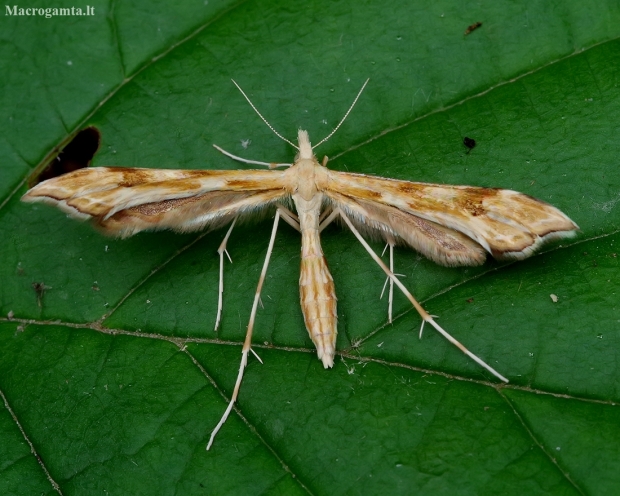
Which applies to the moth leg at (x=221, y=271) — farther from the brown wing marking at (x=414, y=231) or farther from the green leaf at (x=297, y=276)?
the brown wing marking at (x=414, y=231)

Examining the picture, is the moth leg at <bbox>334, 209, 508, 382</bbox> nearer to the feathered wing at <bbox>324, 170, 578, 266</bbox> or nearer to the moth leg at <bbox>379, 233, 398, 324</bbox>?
the moth leg at <bbox>379, 233, 398, 324</bbox>

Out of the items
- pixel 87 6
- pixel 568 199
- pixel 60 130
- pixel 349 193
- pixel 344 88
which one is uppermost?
pixel 87 6

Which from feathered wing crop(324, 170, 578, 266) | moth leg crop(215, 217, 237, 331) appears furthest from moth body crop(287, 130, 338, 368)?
moth leg crop(215, 217, 237, 331)

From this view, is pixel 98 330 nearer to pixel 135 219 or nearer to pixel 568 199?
pixel 135 219

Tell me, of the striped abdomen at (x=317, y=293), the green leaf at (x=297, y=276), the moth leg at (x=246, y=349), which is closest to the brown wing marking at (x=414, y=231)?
the green leaf at (x=297, y=276)

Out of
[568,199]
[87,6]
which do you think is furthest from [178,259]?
[568,199]

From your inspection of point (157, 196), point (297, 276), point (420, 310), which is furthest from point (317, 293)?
point (157, 196)

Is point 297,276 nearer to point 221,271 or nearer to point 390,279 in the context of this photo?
point 221,271
